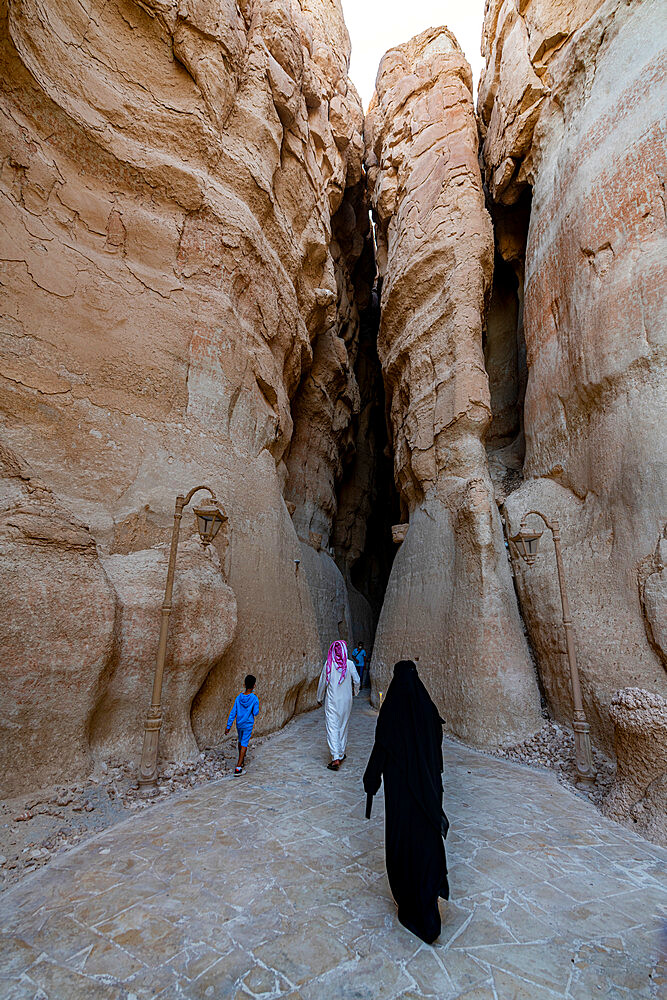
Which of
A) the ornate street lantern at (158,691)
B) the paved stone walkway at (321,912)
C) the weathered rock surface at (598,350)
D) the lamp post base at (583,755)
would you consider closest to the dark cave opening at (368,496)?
the weathered rock surface at (598,350)

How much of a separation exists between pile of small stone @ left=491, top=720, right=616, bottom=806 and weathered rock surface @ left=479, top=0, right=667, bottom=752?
236 millimetres

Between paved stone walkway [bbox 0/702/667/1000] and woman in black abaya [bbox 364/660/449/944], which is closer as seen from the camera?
paved stone walkway [bbox 0/702/667/1000]

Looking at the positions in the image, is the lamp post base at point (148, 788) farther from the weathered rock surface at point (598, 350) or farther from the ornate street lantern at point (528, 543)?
the weathered rock surface at point (598, 350)

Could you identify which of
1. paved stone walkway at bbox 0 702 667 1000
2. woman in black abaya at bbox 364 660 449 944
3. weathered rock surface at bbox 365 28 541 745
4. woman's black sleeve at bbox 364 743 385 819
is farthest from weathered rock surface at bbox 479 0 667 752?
woman's black sleeve at bbox 364 743 385 819

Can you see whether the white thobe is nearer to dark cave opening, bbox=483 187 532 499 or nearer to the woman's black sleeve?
the woman's black sleeve

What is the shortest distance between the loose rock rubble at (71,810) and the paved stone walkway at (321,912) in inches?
6.6

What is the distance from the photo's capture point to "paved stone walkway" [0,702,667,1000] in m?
2.38

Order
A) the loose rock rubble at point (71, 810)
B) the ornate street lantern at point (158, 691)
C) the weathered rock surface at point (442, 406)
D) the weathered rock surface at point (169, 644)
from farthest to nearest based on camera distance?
the weathered rock surface at point (442, 406) → the weathered rock surface at point (169, 644) → the ornate street lantern at point (158, 691) → the loose rock rubble at point (71, 810)

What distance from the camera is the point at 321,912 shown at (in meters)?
2.98

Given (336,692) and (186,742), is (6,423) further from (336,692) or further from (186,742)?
(336,692)

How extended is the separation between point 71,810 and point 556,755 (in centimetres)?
586

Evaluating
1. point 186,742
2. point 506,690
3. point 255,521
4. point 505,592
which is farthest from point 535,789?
point 255,521

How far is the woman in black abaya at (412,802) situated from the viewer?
2777 millimetres

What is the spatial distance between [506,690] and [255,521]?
191 inches
